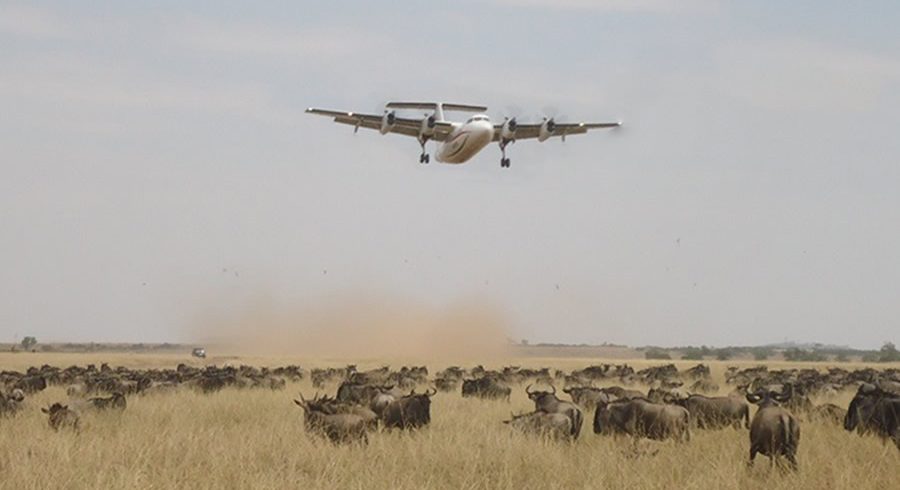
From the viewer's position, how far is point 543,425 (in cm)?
1727

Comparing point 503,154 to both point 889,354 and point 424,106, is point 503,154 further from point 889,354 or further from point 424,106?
point 889,354

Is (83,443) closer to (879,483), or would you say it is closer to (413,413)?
(413,413)

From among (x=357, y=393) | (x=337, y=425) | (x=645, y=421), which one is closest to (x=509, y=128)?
(x=357, y=393)

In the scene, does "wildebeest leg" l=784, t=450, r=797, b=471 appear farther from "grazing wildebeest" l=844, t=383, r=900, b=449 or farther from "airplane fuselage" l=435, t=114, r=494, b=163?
"airplane fuselage" l=435, t=114, r=494, b=163

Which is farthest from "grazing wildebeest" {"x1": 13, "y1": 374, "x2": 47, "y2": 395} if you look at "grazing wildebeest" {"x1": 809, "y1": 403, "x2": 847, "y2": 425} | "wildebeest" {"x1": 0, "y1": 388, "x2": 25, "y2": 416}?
"grazing wildebeest" {"x1": 809, "y1": 403, "x2": 847, "y2": 425}

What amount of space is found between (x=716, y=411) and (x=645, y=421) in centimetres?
255

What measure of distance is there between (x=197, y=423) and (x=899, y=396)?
1328cm

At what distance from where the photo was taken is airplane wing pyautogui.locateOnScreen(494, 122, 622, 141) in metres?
56.7

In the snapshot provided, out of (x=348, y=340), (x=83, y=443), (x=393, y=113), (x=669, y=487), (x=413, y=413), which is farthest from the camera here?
(x=348, y=340)

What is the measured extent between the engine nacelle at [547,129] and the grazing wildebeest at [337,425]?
4094 cm

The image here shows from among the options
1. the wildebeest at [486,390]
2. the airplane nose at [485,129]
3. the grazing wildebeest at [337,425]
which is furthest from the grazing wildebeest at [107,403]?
the airplane nose at [485,129]

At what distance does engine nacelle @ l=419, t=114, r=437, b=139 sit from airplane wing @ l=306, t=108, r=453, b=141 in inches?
11.4

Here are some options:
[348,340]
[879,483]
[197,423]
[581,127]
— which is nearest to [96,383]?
[197,423]

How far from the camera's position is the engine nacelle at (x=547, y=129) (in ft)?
184
